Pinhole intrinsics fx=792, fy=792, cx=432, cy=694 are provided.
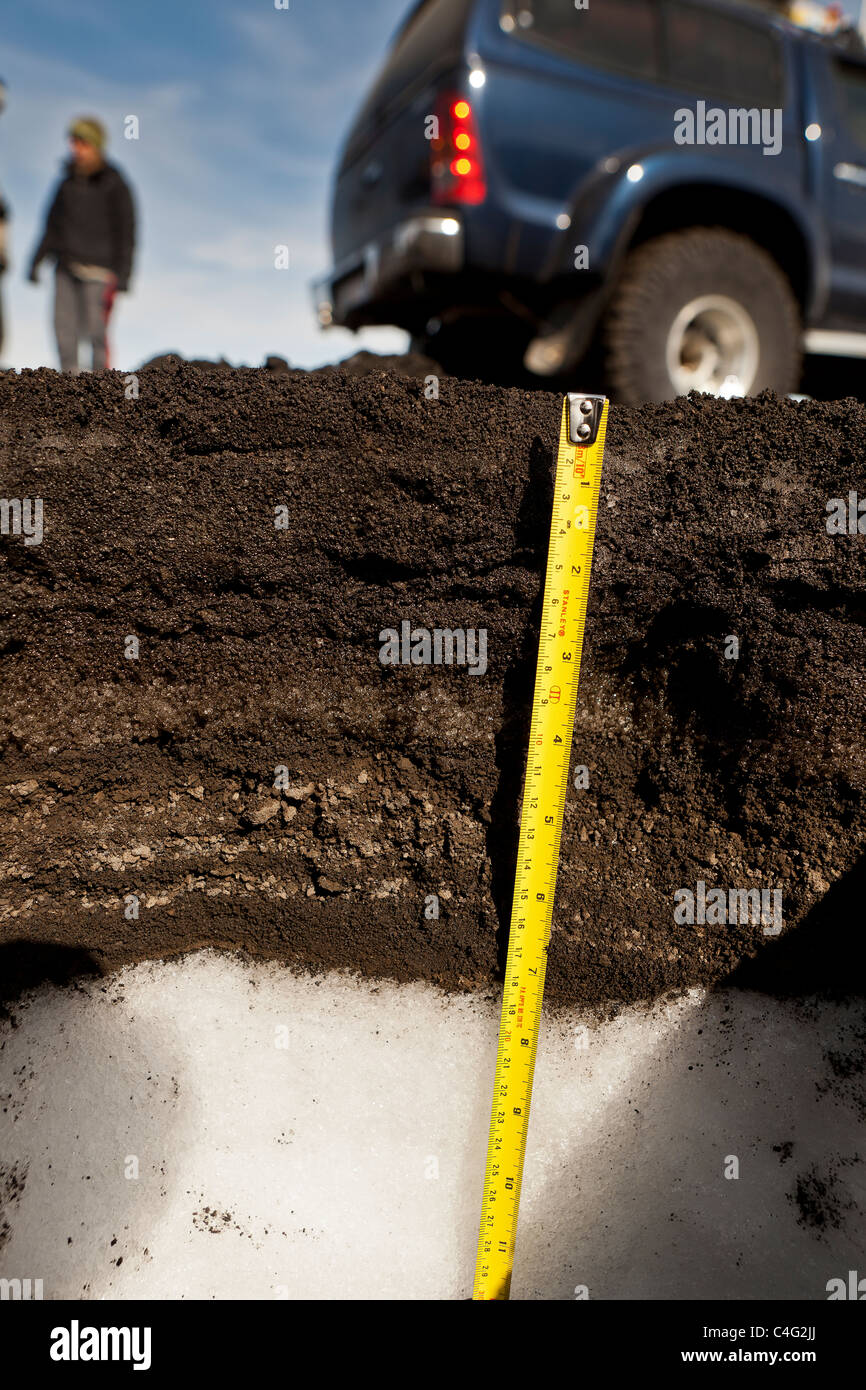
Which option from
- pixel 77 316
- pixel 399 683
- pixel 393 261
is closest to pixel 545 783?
pixel 399 683

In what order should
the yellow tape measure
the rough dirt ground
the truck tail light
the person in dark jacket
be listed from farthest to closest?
1. the person in dark jacket
2. the truck tail light
3. the rough dirt ground
4. the yellow tape measure

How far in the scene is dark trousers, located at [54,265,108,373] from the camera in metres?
4.76

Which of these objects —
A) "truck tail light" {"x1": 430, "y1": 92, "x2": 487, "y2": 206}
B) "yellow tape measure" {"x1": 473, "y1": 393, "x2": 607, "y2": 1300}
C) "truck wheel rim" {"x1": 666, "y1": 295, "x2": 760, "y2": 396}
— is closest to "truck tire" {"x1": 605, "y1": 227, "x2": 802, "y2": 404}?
"truck wheel rim" {"x1": 666, "y1": 295, "x2": 760, "y2": 396}

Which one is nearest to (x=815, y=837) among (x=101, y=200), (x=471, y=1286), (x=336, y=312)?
(x=471, y=1286)

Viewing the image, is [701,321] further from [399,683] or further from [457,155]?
[399,683]

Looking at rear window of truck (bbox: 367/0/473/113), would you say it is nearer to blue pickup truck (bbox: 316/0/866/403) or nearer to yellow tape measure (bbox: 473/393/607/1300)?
blue pickup truck (bbox: 316/0/866/403)

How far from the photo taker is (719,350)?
3.73m

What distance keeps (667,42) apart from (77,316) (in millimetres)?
3540

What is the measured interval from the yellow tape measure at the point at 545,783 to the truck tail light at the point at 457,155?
171 cm

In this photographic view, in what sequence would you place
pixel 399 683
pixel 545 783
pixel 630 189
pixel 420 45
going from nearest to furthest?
1. pixel 545 783
2. pixel 399 683
3. pixel 630 189
4. pixel 420 45

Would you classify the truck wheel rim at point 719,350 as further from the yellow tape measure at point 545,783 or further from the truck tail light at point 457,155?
the yellow tape measure at point 545,783

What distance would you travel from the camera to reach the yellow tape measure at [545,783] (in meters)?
2.25

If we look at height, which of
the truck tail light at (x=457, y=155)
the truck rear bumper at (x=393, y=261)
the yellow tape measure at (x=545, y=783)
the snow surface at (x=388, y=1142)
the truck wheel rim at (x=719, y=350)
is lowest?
the snow surface at (x=388, y=1142)

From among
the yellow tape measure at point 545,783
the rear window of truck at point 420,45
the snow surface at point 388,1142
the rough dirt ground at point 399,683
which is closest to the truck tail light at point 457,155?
the rear window of truck at point 420,45
